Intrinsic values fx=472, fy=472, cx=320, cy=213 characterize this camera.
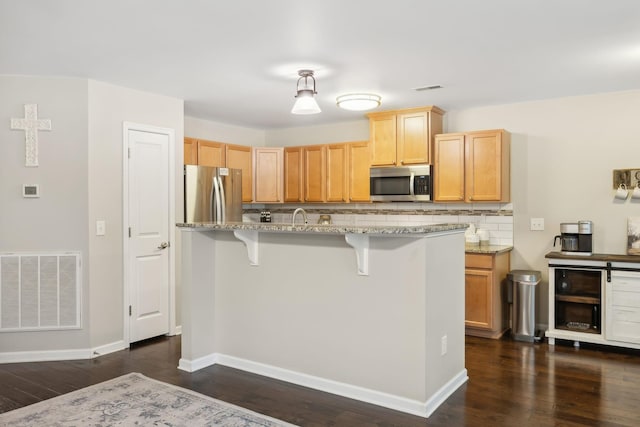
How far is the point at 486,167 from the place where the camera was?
16.4ft

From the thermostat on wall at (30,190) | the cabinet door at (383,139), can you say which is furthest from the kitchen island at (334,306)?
the cabinet door at (383,139)

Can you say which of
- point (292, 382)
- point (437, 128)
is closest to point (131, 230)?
point (292, 382)

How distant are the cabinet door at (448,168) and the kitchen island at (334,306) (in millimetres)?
1867

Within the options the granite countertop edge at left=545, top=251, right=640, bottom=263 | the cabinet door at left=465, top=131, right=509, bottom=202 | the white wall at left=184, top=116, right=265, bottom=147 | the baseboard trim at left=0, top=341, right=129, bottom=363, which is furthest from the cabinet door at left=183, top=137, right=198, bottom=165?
the granite countertop edge at left=545, top=251, right=640, bottom=263

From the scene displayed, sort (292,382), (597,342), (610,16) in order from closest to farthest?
(610,16)
(292,382)
(597,342)

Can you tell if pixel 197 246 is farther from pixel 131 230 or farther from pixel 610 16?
pixel 610 16

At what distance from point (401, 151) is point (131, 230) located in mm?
3034

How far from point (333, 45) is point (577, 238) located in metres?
3.16

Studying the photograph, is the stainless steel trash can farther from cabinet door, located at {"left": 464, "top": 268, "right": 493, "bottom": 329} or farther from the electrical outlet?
the electrical outlet

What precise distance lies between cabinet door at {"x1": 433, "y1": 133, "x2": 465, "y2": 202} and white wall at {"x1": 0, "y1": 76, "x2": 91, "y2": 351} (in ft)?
11.7

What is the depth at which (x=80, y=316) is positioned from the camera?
13.5 feet

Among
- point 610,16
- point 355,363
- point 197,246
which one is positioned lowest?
point 355,363

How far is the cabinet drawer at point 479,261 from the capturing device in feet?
15.3

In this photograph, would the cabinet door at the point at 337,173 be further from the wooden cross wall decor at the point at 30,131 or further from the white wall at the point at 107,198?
the wooden cross wall decor at the point at 30,131
